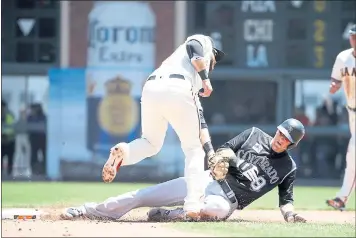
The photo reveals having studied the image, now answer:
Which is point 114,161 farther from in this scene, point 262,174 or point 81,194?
point 81,194

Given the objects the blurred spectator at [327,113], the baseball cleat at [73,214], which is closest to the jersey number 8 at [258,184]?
the baseball cleat at [73,214]

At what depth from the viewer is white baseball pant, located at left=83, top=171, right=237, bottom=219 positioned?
830 cm

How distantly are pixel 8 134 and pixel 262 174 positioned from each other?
9.41 meters

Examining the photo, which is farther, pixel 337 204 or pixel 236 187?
pixel 337 204

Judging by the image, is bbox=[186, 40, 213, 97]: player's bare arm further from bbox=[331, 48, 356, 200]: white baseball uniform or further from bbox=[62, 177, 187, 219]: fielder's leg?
bbox=[331, 48, 356, 200]: white baseball uniform

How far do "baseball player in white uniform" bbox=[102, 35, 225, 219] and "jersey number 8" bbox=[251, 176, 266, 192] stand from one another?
1.86ft

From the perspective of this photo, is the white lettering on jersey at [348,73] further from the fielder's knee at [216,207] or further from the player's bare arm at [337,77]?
the fielder's knee at [216,207]

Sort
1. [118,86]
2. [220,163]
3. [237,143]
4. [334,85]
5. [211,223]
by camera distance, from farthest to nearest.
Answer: [118,86] < [334,85] < [237,143] < [220,163] < [211,223]

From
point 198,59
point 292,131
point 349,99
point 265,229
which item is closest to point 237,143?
point 292,131

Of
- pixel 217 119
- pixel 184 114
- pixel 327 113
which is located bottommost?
pixel 217 119

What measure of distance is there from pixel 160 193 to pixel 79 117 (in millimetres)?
8954

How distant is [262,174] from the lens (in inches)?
332

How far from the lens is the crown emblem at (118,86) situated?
56.3 ft

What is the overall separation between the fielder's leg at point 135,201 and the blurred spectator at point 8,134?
867 cm
